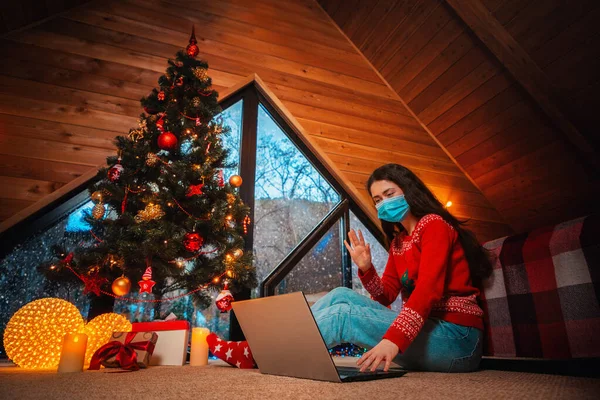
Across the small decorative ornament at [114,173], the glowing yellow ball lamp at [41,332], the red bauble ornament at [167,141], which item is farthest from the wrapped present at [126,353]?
the red bauble ornament at [167,141]

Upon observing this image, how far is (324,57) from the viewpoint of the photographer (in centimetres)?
314

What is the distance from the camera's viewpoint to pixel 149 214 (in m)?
1.70

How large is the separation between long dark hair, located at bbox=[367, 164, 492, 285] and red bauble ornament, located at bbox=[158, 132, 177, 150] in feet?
3.52

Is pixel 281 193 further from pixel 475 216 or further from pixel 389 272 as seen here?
pixel 475 216

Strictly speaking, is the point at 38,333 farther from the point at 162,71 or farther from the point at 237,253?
the point at 162,71

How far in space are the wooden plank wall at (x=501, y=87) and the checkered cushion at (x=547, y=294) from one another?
1.67 m

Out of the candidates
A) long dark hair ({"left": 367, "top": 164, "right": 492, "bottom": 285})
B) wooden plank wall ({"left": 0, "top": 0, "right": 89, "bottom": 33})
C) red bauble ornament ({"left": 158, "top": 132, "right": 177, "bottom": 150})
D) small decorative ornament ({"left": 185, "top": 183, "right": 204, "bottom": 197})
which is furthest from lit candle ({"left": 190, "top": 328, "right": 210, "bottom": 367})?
wooden plank wall ({"left": 0, "top": 0, "right": 89, "bottom": 33})

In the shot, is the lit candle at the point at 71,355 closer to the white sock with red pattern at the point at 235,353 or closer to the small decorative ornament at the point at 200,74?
the white sock with red pattern at the point at 235,353

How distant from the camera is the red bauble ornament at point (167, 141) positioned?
1.84m

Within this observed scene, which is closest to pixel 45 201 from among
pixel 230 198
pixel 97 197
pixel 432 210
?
pixel 97 197

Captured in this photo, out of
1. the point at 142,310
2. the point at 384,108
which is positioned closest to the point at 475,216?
the point at 384,108

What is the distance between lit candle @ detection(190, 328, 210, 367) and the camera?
159 centimetres

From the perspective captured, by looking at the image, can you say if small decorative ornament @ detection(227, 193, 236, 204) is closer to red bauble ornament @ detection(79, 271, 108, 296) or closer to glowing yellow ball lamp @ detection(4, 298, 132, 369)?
red bauble ornament @ detection(79, 271, 108, 296)

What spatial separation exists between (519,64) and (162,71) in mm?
2431
